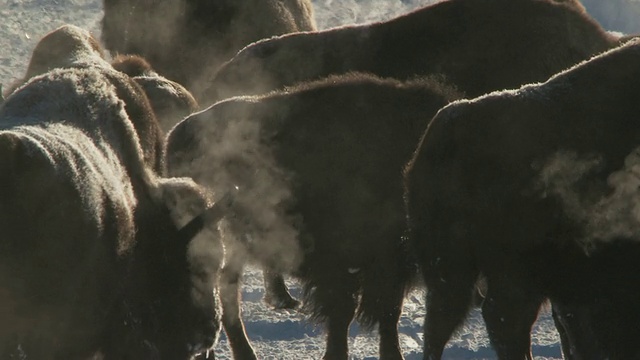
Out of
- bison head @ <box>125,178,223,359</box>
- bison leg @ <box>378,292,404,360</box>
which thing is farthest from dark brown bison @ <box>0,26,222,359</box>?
bison leg @ <box>378,292,404,360</box>

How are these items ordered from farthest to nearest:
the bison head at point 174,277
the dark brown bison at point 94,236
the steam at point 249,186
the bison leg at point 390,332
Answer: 1. the steam at point 249,186
2. the bison leg at point 390,332
3. the bison head at point 174,277
4. the dark brown bison at point 94,236

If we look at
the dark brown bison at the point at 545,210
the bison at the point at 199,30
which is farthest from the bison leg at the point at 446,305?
the bison at the point at 199,30

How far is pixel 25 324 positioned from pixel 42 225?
1.14ft

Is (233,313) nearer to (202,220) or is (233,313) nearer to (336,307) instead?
(336,307)

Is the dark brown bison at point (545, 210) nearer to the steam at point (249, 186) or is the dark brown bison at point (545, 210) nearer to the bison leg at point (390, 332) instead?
the bison leg at point (390, 332)

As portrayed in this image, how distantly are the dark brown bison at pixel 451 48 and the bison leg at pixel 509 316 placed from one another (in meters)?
2.74

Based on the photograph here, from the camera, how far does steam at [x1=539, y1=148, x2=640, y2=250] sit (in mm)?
5285

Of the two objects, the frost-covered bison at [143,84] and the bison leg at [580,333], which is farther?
the frost-covered bison at [143,84]

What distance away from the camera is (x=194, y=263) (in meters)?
5.82

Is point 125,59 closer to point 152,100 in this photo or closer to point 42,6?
point 152,100

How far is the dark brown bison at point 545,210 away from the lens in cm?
530

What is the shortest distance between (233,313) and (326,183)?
900mm

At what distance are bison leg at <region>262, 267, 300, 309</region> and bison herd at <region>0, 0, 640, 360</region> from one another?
2 cm

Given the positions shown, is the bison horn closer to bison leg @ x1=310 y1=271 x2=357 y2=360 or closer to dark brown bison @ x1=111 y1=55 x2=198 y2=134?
bison leg @ x1=310 y1=271 x2=357 y2=360
